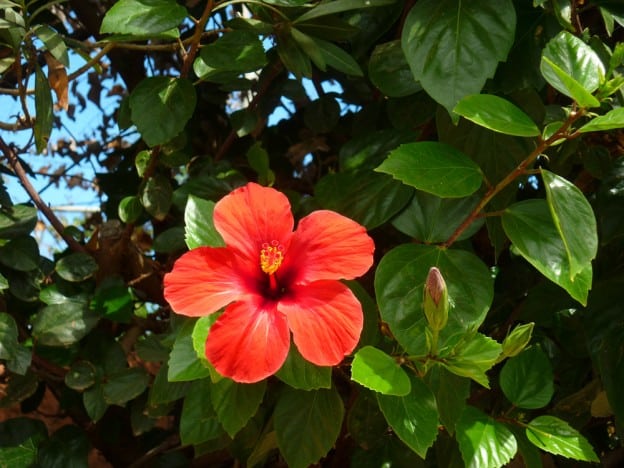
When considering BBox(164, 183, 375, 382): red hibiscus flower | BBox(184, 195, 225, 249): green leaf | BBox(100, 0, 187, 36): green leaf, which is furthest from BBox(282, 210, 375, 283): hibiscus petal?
BBox(100, 0, 187, 36): green leaf

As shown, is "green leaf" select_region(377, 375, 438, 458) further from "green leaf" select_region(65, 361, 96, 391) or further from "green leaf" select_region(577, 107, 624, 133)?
→ "green leaf" select_region(65, 361, 96, 391)

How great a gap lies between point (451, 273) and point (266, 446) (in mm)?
378

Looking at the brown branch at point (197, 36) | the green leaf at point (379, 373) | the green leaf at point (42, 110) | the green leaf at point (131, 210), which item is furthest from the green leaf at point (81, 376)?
the green leaf at point (379, 373)

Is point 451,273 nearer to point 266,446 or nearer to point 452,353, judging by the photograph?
point 452,353

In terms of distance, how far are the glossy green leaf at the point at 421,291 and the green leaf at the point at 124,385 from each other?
0.55m

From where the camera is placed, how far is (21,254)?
4.02 ft

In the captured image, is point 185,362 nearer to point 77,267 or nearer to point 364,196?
point 364,196

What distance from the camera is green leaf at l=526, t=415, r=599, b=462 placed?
Result: 3.10ft

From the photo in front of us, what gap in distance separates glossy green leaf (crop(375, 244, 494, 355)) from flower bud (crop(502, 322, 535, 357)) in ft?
0.13

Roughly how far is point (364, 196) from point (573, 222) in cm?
30

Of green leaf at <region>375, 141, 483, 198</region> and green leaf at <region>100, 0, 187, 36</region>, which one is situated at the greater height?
green leaf at <region>100, 0, 187, 36</region>

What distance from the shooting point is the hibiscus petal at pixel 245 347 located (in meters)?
0.74

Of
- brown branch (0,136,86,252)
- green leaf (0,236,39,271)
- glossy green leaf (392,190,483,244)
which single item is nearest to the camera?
glossy green leaf (392,190,483,244)

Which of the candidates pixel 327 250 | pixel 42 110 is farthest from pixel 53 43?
pixel 327 250
